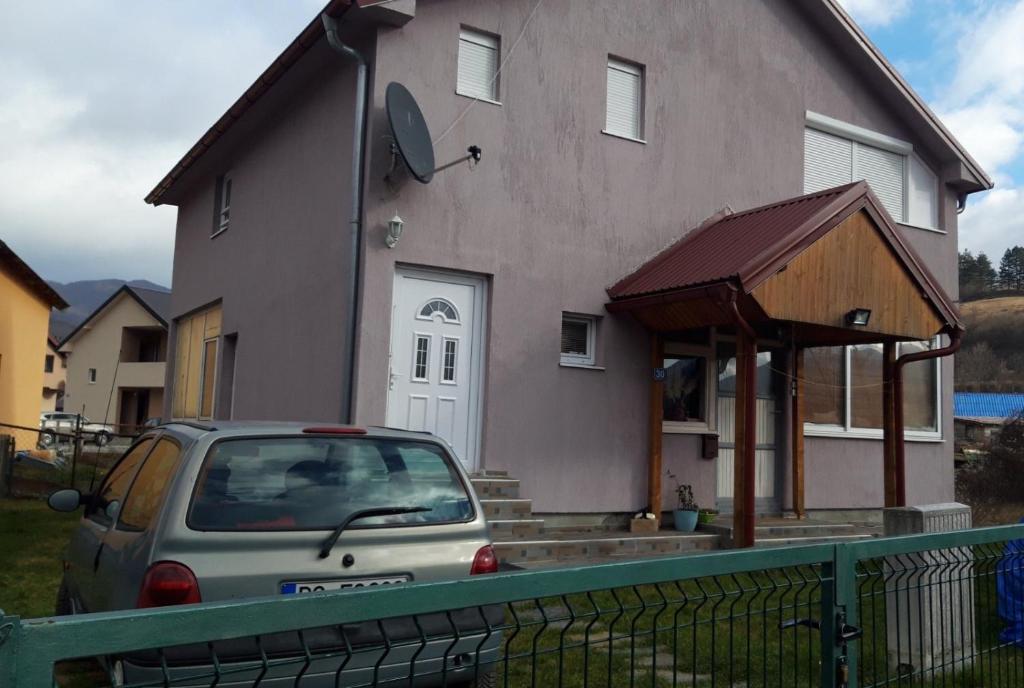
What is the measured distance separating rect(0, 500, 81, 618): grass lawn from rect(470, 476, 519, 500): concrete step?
4.09 metres

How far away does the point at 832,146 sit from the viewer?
14141 millimetres

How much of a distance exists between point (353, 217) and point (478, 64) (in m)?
2.50

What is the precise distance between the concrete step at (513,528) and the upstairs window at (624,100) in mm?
5111

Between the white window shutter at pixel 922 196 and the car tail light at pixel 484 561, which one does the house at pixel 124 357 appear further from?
the car tail light at pixel 484 561

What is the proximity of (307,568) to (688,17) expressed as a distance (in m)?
10.5

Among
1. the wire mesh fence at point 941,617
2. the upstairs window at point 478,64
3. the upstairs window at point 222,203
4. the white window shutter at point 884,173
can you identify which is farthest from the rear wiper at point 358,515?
the white window shutter at point 884,173

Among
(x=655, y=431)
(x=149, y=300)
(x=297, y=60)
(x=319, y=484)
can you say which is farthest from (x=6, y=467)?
(x=149, y=300)

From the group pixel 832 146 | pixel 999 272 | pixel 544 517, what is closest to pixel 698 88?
pixel 832 146

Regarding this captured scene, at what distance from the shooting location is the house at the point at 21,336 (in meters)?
23.7

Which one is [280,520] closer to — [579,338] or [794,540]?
[579,338]

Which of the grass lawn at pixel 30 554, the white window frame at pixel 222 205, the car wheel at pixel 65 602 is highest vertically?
the white window frame at pixel 222 205

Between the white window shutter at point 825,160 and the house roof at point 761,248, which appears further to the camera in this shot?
the white window shutter at point 825,160

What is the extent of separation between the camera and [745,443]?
Result: 9664 mm

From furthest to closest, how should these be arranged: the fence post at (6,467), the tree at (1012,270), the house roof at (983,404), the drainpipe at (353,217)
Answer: the tree at (1012,270) → the house roof at (983,404) → the fence post at (6,467) → the drainpipe at (353,217)
